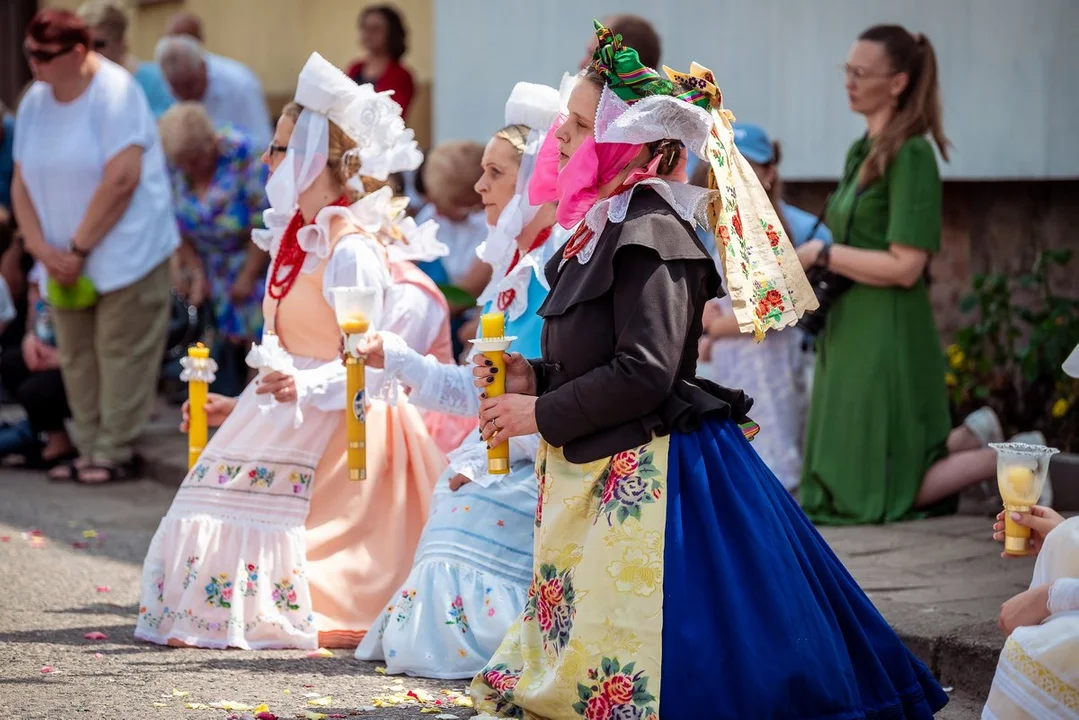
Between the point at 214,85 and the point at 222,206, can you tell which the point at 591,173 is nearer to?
the point at 222,206

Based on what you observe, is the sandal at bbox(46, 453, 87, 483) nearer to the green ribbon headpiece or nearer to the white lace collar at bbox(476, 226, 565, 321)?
the white lace collar at bbox(476, 226, 565, 321)

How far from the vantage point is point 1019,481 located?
3.52 meters

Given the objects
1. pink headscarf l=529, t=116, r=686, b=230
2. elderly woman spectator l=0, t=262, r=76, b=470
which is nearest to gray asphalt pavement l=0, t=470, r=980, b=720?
pink headscarf l=529, t=116, r=686, b=230

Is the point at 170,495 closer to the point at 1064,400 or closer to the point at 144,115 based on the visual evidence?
the point at 144,115

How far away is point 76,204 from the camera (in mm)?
8445

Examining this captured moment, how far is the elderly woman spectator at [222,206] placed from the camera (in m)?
8.87

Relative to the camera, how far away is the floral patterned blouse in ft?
29.2

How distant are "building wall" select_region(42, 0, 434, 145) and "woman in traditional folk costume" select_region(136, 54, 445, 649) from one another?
584 cm

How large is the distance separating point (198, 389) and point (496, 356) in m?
1.59

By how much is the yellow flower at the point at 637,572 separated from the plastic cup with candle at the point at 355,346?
1157mm

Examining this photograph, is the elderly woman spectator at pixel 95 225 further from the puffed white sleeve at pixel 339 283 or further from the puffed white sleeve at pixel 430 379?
the puffed white sleeve at pixel 430 379

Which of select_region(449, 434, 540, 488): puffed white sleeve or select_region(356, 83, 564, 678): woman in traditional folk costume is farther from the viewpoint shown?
select_region(449, 434, 540, 488): puffed white sleeve

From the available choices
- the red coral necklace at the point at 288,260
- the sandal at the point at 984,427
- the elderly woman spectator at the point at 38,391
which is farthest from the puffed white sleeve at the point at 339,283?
the elderly woman spectator at the point at 38,391

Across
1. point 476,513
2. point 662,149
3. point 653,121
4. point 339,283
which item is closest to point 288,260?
point 339,283
